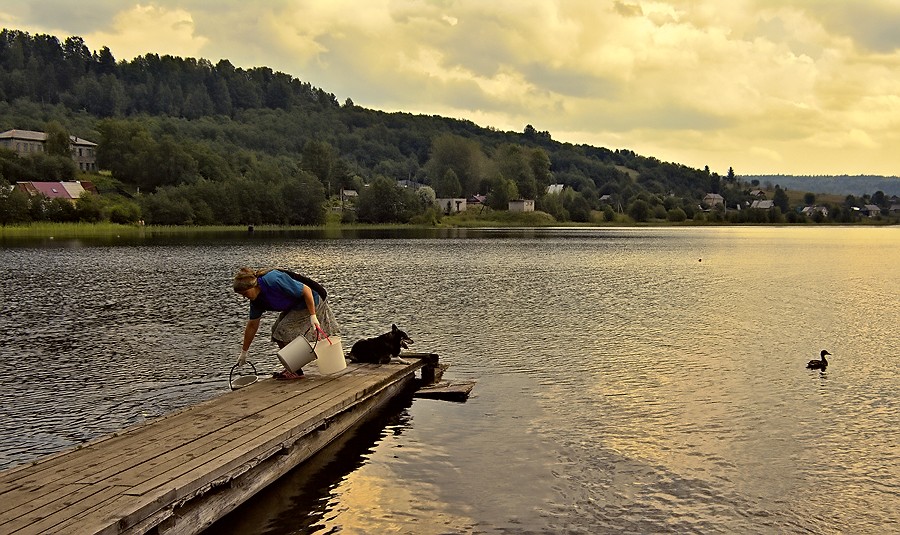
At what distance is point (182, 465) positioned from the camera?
10945 mm

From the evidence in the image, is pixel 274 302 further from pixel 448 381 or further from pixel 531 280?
pixel 531 280

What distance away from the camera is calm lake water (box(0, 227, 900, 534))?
1276 centimetres

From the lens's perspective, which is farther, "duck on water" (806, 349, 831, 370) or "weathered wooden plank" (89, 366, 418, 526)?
"duck on water" (806, 349, 831, 370)


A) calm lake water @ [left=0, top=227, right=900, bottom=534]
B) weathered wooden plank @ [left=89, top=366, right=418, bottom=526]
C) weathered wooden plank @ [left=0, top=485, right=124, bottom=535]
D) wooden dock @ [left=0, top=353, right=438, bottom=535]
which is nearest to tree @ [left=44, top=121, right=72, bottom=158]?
calm lake water @ [left=0, top=227, right=900, bottom=534]

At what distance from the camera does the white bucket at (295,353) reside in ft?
55.5

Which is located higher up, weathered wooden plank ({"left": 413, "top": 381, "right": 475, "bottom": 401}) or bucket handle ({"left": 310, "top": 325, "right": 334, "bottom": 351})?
bucket handle ({"left": 310, "top": 325, "right": 334, "bottom": 351})

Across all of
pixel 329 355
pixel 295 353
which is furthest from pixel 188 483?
pixel 329 355

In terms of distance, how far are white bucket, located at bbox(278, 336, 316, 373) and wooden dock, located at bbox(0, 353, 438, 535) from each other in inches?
19.8

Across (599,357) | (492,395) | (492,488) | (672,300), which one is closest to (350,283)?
(672,300)

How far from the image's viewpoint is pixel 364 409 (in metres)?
17.2

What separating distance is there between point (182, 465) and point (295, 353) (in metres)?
6.19

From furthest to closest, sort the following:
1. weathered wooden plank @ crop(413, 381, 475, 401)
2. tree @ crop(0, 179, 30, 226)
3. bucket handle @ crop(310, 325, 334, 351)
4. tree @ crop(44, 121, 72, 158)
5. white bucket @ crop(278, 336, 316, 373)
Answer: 1. tree @ crop(44, 121, 72, 158)
2. tree @ crop(0, 179, 30, 226)
3. weathered wooden plank @ crop(413, 381, 475, 401)
4. white bucket @ crop(278, 336, 316, 373)
5. bucket handle @ crop(310, 325, 334, 351)

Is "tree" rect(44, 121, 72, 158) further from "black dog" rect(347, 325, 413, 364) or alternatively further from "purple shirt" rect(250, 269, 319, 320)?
"purple shirt" rect(250, 269, 319, 320)

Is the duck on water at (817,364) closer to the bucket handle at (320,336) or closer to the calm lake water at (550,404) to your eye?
the calm lake water at (550,404)
